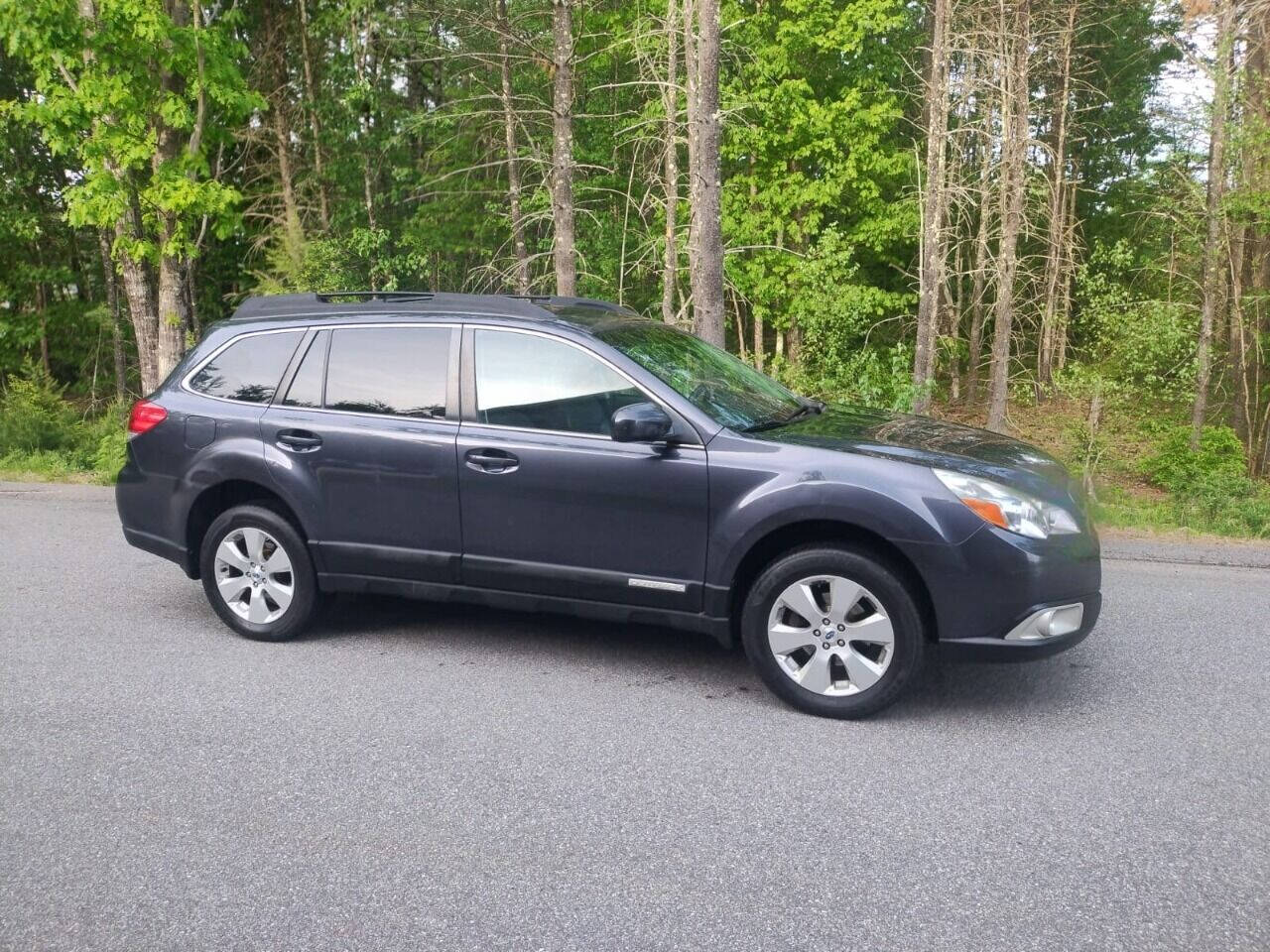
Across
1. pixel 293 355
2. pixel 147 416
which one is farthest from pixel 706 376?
pixel 147 416

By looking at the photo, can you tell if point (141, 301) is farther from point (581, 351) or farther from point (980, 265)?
point (980, 265)

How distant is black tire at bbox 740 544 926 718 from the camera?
4578 millimetres

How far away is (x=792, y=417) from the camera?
5590 mm

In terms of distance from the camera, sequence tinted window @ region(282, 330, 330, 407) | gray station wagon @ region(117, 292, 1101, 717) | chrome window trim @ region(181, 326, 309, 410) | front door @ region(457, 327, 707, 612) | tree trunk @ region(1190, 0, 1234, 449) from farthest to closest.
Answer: tree trunk @ region(1190, 0, 1234, 449)
chrome window trim @ region(181, 326, 309, 410)
tinted window @ region(282, 330, 330, 407)
front door @ region(457, 327, 707, 612)
gray station wagon @ region(117, 292, 1101, 717)

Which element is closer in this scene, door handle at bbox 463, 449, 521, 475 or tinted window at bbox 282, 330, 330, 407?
door handle at bbox 463, 449, 521, 475

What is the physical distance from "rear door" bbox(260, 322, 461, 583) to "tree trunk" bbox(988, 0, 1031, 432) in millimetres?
14328

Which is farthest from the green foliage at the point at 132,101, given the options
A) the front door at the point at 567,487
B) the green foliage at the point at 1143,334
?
the green foliage at the point at 1143,334

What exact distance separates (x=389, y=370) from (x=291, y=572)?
1.24 meters

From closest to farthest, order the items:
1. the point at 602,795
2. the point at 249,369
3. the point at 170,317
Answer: the point at 602,795 → the point at 249,369 → the point at 170,317

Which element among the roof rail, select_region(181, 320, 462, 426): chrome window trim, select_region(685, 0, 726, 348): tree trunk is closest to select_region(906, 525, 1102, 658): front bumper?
select_region(181, 320, 462, 426): chrome window trim

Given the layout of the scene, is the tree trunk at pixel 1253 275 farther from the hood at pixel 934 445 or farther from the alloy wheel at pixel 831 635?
the alloy wheel at pixel 831 635

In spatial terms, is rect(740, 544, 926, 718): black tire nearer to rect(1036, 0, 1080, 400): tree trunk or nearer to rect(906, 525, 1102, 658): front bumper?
rect(906, 525, 1102, 658): front bumper

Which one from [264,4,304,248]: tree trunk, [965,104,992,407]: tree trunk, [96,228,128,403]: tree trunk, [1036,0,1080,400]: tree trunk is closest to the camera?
[965,104,992,407]: tree trunk

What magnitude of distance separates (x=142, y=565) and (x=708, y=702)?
4779 mm
